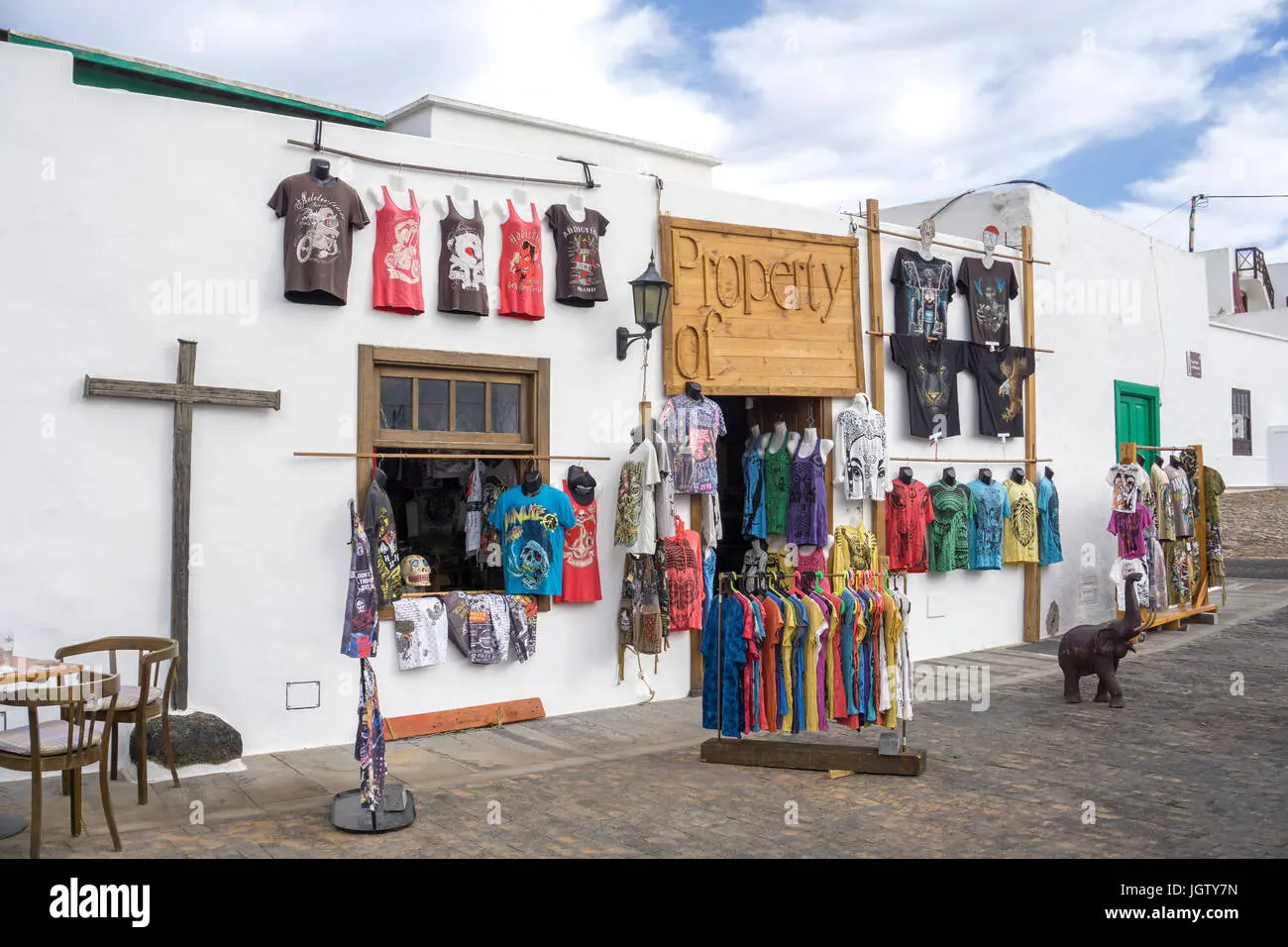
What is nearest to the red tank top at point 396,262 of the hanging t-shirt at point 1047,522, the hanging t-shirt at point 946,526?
the hanging t-shirt at point 946,526

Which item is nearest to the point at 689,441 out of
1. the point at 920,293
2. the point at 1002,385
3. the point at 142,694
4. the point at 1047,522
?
the point at 920,293

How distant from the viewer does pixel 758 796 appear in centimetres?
591

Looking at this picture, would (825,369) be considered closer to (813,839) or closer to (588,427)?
(588,427)

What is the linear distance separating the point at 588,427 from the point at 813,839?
13.0ft

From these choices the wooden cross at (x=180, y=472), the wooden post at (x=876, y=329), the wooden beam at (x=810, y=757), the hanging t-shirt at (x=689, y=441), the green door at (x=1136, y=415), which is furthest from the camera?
the green door at (x=1136, y=415)

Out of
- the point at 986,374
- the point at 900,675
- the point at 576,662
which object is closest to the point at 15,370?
the point at 576,662

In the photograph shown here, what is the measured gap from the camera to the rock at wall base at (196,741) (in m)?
6.22

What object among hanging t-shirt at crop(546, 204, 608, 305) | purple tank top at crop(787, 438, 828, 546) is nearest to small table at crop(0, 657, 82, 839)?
hanging t-shirt at crop(546, 204, 608, 305)

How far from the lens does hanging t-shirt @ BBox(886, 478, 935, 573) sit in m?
10.2

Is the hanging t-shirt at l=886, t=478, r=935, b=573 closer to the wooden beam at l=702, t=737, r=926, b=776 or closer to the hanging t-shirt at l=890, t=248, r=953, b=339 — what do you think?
the hanging t-shirt at l=890, t=248, r=953, b=339

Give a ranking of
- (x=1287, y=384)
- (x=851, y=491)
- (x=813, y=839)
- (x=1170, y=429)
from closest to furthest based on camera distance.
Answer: (x=813, y=839)
(x=851, y=491)
(x=1170, y=429)
(x=1287, y=384)

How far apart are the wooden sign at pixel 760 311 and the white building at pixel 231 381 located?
34 centimetres

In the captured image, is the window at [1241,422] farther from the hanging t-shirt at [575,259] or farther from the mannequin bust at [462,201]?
the mannequin bust at [462,201]
